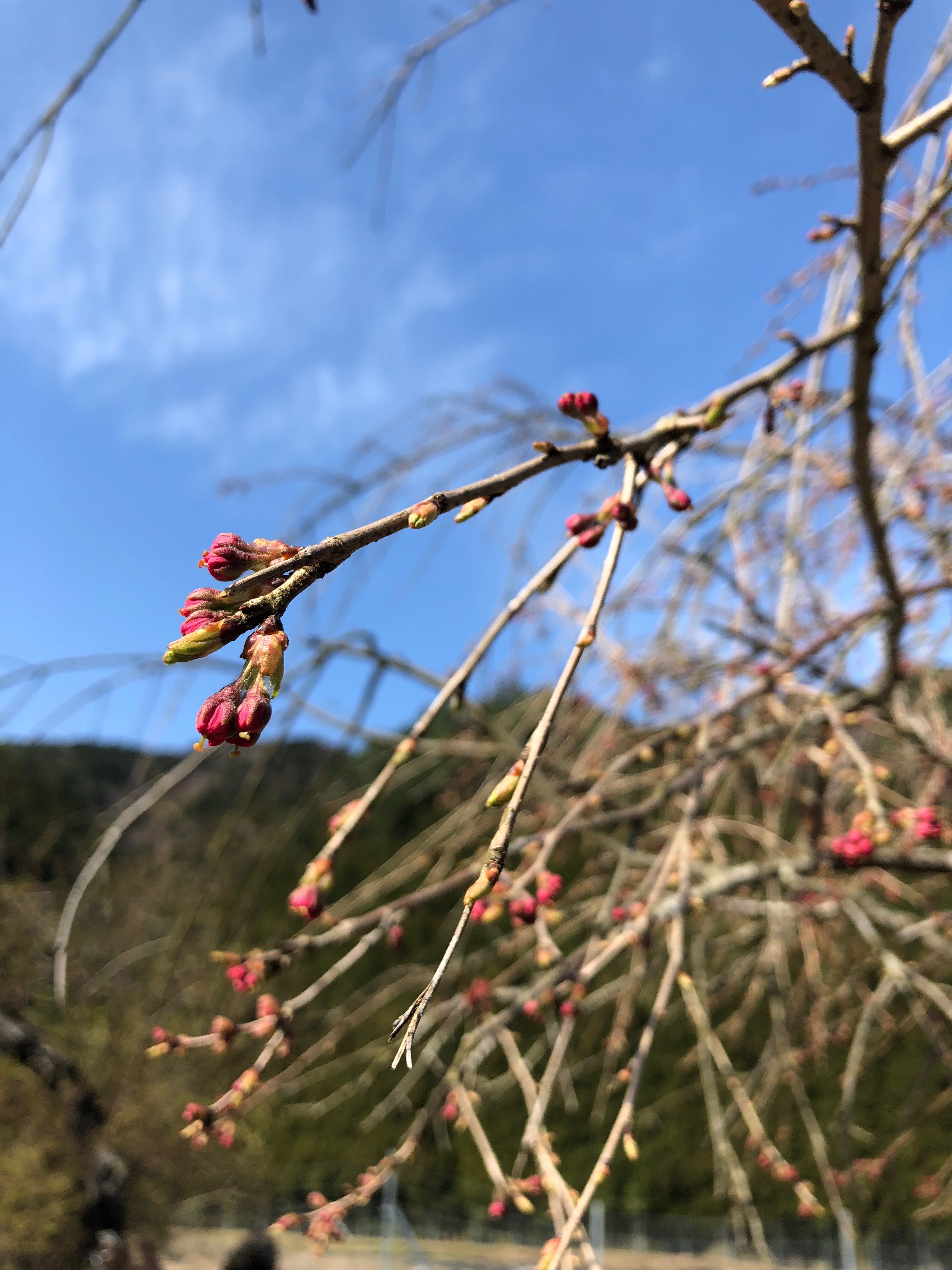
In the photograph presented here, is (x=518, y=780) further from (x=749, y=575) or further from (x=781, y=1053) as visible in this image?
(x=749, y=575)

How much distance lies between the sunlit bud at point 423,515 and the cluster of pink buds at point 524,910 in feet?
1.38

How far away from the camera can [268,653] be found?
383 mm

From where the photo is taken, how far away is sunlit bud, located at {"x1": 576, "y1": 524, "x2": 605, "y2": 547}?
0.67 metres

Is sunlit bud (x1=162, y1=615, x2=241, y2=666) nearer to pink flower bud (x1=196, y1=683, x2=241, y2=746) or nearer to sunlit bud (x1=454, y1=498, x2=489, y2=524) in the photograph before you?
pink flower bud (x1=196, y1=683, x2=241, y2=746)

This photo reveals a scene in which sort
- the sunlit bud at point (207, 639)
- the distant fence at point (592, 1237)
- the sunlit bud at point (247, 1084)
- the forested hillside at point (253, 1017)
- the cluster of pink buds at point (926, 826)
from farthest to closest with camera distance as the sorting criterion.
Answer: the distant fence at point (592, 1237) → the forested hillside at point (253, 1017) → the cluster of pink buds at point (926, 826) → the sunlit bud at point (247, 1084) → the sunlit bud at point (207, 639)

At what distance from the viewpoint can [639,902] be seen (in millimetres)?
1307

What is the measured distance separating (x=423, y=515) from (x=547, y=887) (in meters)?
0.54

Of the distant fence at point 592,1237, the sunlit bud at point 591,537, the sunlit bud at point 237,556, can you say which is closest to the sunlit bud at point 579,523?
the sunlit bud at point 591,537

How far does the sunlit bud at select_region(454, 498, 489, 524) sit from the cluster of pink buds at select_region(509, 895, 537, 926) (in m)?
0.38

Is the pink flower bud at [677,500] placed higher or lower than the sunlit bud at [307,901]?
higher

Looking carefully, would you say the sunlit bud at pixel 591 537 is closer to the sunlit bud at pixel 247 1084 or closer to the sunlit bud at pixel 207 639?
the sunlit bud at pixel 207 639

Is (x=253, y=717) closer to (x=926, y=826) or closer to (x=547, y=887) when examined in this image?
(x=547, y=887)

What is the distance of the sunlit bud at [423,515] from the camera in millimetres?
433

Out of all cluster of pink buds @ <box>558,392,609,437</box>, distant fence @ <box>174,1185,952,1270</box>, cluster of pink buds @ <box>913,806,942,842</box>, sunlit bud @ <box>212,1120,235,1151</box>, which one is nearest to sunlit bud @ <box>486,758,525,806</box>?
cluster of pink buds @ <box>558,392,609,437</box>
